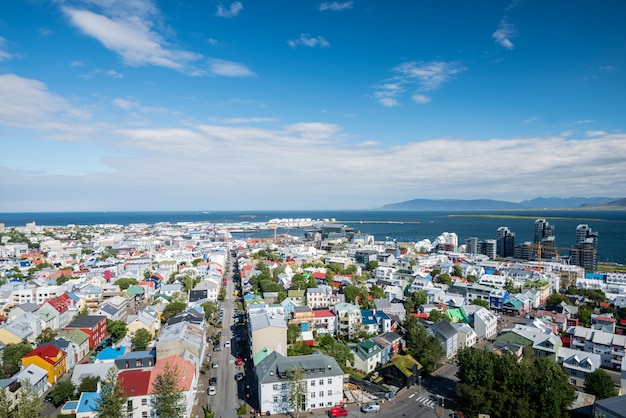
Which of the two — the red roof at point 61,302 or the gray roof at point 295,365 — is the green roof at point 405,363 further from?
the red roof at point 61,302

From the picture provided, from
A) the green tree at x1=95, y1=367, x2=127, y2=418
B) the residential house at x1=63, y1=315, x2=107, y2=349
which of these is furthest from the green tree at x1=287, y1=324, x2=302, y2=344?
the residential house at x1=63, y1=315, x2=107, y2=349

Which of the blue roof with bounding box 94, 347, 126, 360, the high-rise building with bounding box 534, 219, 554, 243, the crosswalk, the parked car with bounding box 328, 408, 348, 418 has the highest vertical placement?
the high-rise building with bounding box 534, 219, 554, 243

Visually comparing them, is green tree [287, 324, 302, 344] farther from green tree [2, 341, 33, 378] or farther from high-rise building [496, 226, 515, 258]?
high-rise building [496, 226, 515, 258]

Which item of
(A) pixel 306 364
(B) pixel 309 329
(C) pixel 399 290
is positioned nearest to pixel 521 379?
(A) pixel 306 364

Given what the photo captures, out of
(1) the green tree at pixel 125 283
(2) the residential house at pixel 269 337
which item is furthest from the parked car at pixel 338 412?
(1) the green tree at pixel 125 283

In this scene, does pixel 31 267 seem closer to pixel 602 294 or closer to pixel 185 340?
pixel 185 340

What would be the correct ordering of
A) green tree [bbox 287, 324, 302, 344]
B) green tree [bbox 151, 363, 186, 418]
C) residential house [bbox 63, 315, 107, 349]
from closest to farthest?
1. green tree [bbox 151, 363, 186, 418]
2. green tree [bbox 287, 324, 302, 344]
3. residential house [bbox 63, 315, 107, 349]
